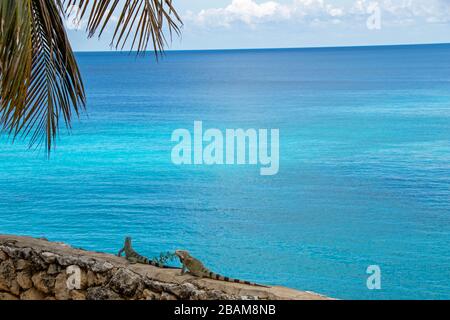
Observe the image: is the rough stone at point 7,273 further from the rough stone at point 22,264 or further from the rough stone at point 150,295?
the rough stone at point 150,295

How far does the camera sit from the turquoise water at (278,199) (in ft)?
61.1

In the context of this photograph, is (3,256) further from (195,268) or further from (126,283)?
(195,268)

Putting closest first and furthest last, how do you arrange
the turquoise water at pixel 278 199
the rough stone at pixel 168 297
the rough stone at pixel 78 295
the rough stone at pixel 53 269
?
the rough stone at pixel 168 297, the rough stone at pixel 78 295, the rough stone at pixel 53 269, the turquoise water at pixel 278 199

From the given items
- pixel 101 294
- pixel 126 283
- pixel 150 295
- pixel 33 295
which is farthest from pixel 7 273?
pixel 150 295

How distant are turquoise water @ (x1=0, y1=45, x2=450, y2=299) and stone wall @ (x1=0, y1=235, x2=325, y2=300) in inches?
407

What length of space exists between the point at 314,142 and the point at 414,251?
48.1 ft

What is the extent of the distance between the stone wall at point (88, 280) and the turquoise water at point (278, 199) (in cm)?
1033

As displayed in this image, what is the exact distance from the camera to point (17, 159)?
97.4 feet

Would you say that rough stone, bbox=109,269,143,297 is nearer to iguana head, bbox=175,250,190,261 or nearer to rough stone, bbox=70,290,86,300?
rough stone, bbox=70,290,86,300

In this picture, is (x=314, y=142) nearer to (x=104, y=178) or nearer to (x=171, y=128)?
(x=171, y=128)

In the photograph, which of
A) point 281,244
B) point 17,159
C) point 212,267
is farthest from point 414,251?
point 17,159

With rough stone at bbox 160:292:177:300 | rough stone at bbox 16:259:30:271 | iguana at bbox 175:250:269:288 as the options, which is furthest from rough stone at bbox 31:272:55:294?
iguana at bbox 175:250:269:288

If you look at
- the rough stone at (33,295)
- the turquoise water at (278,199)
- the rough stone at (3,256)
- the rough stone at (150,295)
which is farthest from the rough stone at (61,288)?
the turquoise water at (278,199)

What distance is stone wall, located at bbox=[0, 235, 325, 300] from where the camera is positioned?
644cm
